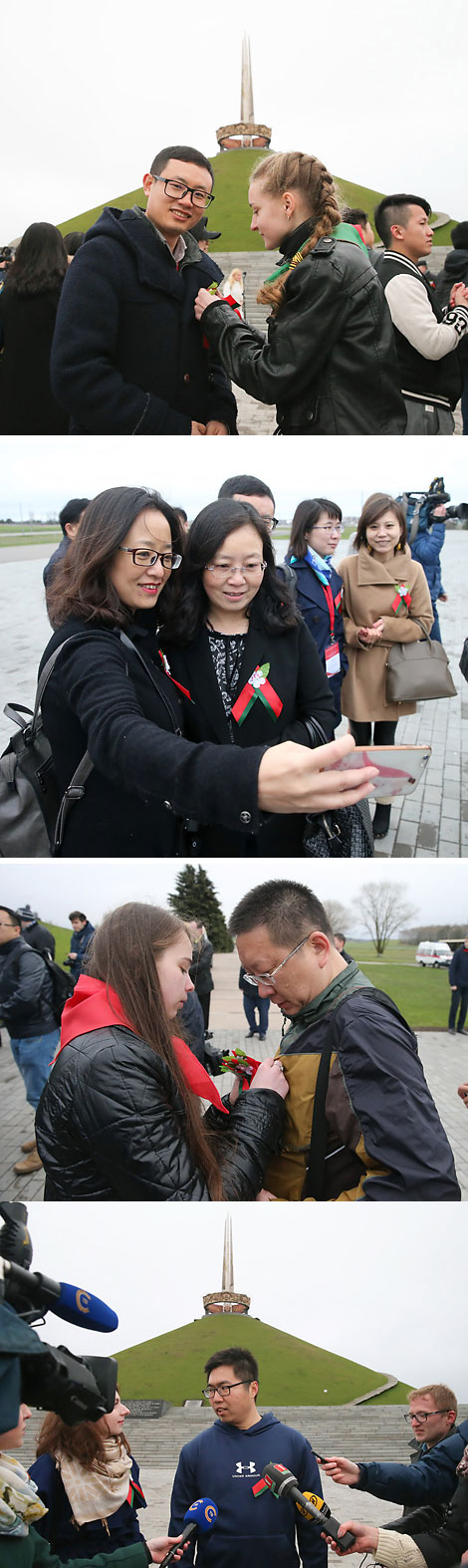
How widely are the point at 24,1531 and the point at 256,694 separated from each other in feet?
6.71

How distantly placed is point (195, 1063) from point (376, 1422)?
1.52 metres

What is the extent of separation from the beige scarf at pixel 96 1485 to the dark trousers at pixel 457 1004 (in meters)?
1.50

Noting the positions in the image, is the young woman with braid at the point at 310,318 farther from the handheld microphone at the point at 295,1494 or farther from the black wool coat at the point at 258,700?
the handheld microphone at the point at 295,1494

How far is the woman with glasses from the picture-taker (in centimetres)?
344

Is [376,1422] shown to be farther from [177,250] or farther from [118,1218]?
[177,250]

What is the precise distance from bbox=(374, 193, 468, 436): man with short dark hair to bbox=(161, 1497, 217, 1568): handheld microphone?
9.82 ft

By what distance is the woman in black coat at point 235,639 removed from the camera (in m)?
2.61

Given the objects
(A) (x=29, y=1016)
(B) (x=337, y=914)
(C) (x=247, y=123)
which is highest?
(C) (x=247, y=123)

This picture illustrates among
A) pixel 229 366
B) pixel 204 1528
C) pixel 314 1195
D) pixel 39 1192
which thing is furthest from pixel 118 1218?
pixel 229 366

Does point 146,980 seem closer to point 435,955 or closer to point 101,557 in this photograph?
point 435,955

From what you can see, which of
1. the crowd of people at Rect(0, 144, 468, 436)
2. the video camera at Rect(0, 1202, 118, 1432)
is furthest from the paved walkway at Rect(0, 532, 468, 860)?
the video camera at Rect(0, 1202, 118, 1432)

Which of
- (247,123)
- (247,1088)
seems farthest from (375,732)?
(247,123)

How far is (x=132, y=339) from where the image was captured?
2.83 m

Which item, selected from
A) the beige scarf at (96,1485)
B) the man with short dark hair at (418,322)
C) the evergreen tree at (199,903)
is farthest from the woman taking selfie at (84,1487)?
the man with short dark hair at (418,322)
